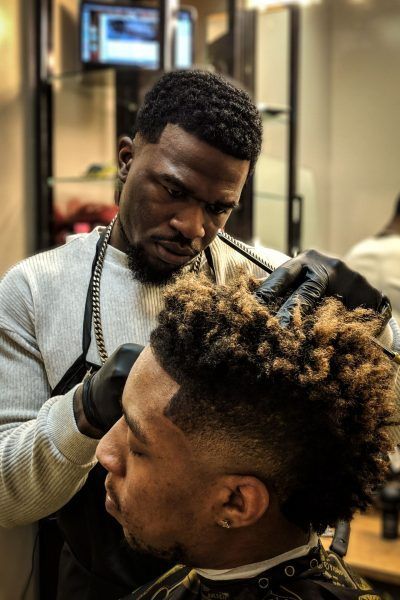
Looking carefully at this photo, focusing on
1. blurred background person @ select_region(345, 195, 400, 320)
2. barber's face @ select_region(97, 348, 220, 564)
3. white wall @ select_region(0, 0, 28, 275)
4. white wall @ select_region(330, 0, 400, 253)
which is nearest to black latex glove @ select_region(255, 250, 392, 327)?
barber's face @ select_region(97, 348, 220, 564)

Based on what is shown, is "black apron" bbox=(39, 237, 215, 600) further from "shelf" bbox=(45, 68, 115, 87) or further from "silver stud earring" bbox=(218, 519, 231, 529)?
"shelf" bbox=(45, 68, 115, 87)

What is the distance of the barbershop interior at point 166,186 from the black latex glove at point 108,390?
21 mm

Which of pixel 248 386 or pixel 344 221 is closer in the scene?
pixel 248 386

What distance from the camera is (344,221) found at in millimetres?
4695

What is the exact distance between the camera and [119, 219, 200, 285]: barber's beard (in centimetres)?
130

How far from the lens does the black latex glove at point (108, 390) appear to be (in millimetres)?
1071

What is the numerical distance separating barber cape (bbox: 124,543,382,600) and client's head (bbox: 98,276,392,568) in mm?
42

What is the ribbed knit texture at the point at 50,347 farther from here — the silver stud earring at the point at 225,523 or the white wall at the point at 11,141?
the white wall at the point at 11,141

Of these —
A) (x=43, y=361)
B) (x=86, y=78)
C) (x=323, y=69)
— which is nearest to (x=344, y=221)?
(x=323, y=69)

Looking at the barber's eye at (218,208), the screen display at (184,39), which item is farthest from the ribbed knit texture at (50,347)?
the screen display at (184,39)

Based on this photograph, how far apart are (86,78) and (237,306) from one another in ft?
8.72

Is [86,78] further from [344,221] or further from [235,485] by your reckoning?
[235,485]

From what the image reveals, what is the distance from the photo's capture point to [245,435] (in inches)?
37.9

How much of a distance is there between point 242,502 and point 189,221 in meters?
0.45
